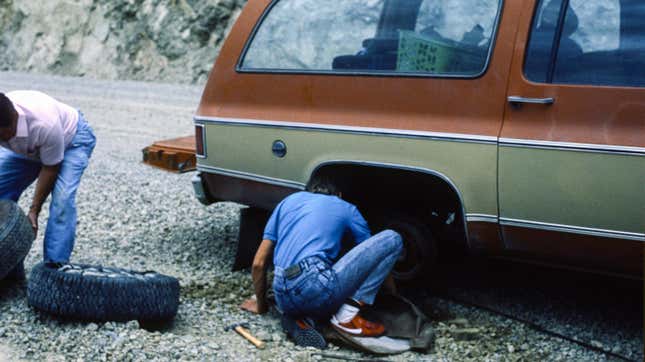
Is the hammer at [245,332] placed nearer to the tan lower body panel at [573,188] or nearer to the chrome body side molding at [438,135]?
the chrome body side molding at [438,135]

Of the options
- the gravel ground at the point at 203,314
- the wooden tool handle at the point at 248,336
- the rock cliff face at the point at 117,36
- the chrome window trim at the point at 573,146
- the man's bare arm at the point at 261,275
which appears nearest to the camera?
the chrome window trim at the point at 573,146

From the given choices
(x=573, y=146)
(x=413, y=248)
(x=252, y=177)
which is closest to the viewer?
(x=573, y=146)

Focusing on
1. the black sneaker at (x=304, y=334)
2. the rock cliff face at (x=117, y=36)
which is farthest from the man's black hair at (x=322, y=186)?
the rock cliff face at (x=117, y=36)

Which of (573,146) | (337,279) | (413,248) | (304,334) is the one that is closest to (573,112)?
(573,146)

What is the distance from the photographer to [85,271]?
171 inches

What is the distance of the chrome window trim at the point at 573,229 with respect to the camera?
12.1ft

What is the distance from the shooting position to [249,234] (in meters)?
5.36

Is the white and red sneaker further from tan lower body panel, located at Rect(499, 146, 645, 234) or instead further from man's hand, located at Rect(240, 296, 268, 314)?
tan lower body panel, located at Rect(499, 146, 645, 234)

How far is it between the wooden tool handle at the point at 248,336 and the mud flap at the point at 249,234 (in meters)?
1.09

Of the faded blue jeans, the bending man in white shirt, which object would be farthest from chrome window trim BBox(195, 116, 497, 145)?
the bending man in white shirt

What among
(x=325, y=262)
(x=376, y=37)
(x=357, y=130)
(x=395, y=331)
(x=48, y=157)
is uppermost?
(x=376, y=37)

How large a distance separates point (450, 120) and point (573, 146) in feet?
2.15

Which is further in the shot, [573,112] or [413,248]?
[413,248]

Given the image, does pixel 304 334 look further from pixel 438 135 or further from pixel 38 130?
pixel 38 130
